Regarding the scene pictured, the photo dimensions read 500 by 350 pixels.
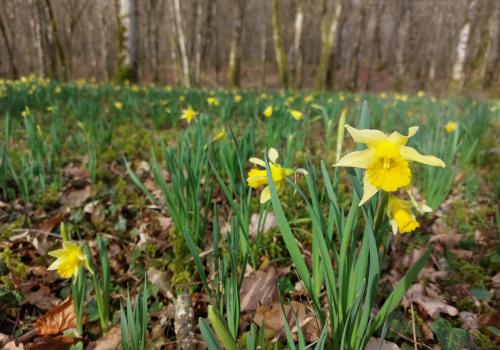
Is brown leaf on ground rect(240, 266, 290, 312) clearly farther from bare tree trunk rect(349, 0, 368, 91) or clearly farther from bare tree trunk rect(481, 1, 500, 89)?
bare tree trunk rect(349, 0, 368, 91)

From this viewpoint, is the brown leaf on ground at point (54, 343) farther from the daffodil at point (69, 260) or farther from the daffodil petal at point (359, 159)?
the daffodil petal at point (359, 159)

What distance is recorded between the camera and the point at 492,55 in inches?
433

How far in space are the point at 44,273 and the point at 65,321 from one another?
36 centimetres

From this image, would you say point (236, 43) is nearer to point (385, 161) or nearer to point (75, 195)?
point (75, 195)

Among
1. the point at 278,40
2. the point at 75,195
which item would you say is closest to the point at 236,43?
the point at 278,40

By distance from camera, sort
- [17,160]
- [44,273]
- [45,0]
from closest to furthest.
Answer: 1. [44,273]
2. [17,160]
3. [45,0]

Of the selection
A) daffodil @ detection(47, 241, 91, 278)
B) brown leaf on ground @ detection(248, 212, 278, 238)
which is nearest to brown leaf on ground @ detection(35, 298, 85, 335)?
daffodil @ detection(47, 241, 91, 278)

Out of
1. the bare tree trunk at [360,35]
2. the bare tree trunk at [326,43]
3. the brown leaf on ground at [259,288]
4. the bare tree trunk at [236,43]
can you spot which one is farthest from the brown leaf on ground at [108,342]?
the bare tree trunk at [360,35]

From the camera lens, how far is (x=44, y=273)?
60.7 inches

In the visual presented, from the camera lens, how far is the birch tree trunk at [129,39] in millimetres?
8969

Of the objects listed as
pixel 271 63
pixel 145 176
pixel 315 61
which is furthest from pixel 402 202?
pixel 271 63

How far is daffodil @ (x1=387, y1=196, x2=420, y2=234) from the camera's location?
2.98 ft

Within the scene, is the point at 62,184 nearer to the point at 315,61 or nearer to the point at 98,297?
the point at 98,297

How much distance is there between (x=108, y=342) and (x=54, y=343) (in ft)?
0.55
